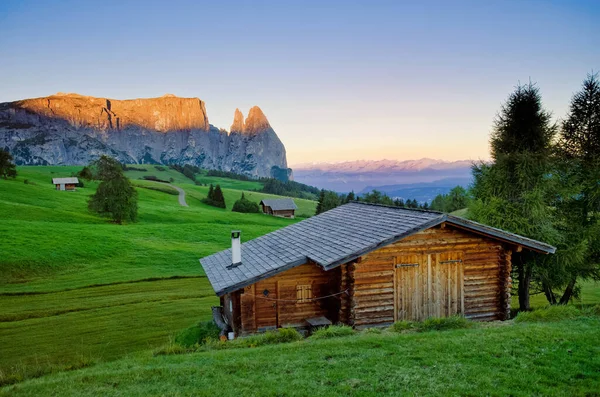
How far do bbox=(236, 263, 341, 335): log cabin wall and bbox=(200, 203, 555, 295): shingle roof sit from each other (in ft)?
2.53

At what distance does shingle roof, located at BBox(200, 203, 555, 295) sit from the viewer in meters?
15.5

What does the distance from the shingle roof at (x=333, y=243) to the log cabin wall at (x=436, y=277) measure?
2.46 ft

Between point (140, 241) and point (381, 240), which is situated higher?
point (381, 240)

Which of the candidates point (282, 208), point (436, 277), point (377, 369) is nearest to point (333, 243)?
point (436, 277)

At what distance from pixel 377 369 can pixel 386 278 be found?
7633 mm

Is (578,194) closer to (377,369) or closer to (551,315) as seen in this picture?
(551,315)

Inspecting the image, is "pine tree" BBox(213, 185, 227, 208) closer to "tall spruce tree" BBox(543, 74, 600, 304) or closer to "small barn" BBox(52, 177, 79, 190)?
"small barn" BBox(52, 177, 79, 190)

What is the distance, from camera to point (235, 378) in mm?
8961

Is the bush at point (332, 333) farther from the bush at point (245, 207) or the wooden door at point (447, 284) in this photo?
the bush at point (245, 207)

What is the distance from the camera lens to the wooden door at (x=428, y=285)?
54.4 feet

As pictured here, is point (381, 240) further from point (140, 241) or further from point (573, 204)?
point (140, 241)

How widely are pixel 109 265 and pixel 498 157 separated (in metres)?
32.0

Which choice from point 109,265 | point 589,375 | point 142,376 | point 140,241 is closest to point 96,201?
point 140,241

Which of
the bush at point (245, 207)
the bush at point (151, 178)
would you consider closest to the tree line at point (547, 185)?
the bush at point (245, 207)
